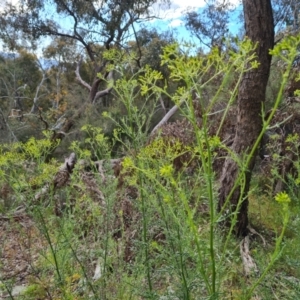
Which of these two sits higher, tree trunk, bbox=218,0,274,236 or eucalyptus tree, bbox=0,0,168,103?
eucalyptus tree, bbox=0,0,168,103

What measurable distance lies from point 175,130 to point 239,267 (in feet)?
10.3

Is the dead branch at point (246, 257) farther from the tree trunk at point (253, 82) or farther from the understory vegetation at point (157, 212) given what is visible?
the tree trunk at point (253, 82)

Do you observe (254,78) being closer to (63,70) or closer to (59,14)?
(59,14)

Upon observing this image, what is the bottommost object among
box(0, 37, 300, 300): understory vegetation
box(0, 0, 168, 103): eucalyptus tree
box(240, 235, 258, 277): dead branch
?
box(240, 235, 258, 277): dead branch

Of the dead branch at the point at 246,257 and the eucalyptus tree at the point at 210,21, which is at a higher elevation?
the eucalyptus tree at the point at 210,21

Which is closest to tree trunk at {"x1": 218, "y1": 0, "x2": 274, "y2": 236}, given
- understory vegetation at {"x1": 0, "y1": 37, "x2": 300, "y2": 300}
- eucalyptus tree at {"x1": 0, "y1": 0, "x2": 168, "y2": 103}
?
understory vegetation at {"x1": 0, "y1": 37, "x2": 300, "y2": 300}

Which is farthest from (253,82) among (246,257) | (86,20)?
(86,20)

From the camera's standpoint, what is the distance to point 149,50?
45.3 feet

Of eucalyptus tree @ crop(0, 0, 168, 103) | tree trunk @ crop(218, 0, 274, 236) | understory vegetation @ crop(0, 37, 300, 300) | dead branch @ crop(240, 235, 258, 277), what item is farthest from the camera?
eucalyptus tree @ crop(0, 0, 168, 103)

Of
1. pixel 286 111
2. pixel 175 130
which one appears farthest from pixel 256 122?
pixel 175 130

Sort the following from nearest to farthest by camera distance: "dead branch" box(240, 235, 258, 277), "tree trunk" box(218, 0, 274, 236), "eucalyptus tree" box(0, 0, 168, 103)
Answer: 1. "dead branch" box(240, 235, 258, 277)
2. "tree trunk" box(218, 0, 274, 236)
3. "eucalyptus tree" box(0, 0, 168, 103)

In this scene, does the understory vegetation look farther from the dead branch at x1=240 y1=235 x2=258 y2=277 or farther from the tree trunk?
the tree trunk

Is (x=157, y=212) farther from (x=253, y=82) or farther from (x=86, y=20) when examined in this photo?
(x=86, y=20)

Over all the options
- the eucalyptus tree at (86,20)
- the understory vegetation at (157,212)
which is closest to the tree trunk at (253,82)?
the understory vegetation at (157,212)
